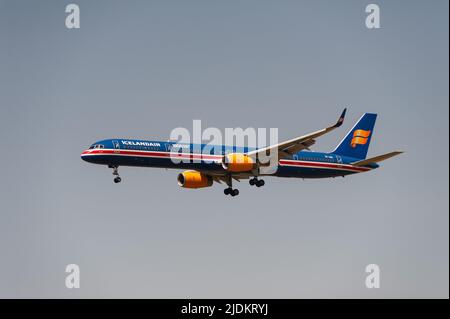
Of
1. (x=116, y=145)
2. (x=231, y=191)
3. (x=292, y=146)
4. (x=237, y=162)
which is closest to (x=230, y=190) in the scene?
(x=231, y=191)

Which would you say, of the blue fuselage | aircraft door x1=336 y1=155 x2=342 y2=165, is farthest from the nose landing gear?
aircraft door x1=336 y1=155 x2=342 y2=165

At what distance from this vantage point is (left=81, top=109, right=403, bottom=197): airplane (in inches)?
3590

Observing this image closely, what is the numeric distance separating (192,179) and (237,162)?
7.93 metres

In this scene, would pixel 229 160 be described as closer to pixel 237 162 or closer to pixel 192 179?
pixel 237 162

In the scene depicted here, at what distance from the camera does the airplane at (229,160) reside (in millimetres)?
Answer: 91188

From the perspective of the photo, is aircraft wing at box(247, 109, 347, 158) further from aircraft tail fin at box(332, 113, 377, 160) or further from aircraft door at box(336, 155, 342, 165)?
aircraft tail fin at box(332, 113, 377, 160)

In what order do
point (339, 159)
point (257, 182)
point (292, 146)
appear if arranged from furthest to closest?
point (339, 159), point (257, 182), point (292, 146)

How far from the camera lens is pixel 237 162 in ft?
305

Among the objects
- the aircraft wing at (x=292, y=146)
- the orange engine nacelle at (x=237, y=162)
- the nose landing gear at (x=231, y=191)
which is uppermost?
the aircraft wing at (x=292, y=146)

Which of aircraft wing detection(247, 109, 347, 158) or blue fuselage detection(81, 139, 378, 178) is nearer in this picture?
aircraft wing detection(247, 109, 347, 158)

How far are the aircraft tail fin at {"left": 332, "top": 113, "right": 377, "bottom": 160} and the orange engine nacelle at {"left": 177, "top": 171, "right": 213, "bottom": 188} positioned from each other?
49.2 feet

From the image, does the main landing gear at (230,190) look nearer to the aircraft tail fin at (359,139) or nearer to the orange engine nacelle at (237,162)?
the orange engine nacelle at (237,162)

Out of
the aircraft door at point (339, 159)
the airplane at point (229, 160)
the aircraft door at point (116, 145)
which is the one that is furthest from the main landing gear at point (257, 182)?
the aircraft door at point (116, 145)
